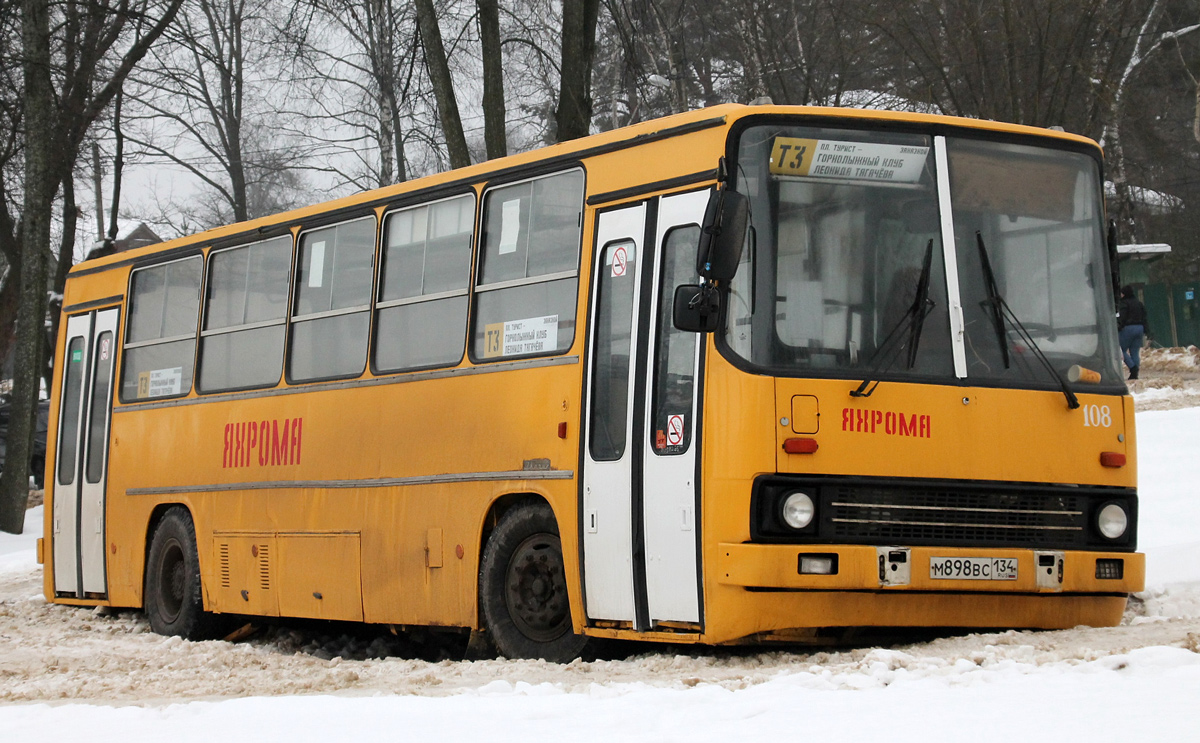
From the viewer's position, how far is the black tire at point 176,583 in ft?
40.6

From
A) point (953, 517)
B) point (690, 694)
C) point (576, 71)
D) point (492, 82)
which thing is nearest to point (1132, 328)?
→ point (576, 71)

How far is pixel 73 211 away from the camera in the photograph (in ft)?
91.9

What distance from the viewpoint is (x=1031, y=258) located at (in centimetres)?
802

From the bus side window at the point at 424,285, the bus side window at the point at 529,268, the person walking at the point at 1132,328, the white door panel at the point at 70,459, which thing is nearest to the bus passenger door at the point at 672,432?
the bus side window at the point at 529,268

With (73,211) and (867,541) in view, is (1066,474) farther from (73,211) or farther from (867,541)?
(73,211)

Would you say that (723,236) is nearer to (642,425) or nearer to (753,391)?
(753,391)

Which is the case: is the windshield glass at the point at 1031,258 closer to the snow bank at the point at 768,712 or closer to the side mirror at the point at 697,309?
the side mirror at the point at 697,309

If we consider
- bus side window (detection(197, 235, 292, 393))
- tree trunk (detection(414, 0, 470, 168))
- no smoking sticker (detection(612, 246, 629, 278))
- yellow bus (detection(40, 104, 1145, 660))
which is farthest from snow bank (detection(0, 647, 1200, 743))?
tree trunk (detection(414, 0, 470, 168))

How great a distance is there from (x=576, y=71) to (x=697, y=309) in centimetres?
1210

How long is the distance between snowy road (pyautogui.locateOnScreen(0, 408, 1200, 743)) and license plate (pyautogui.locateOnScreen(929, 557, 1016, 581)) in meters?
0.33

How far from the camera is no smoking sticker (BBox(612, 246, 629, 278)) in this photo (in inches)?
327

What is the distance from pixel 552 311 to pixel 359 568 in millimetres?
2758

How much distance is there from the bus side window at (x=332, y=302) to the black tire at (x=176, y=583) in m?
2.18

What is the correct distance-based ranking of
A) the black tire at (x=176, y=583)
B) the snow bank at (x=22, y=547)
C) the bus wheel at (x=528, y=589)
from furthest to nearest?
the snow bank at (x=22, y=547), the black tire at (x=176, y=583), the bus wheel at (x=528, y=589)
